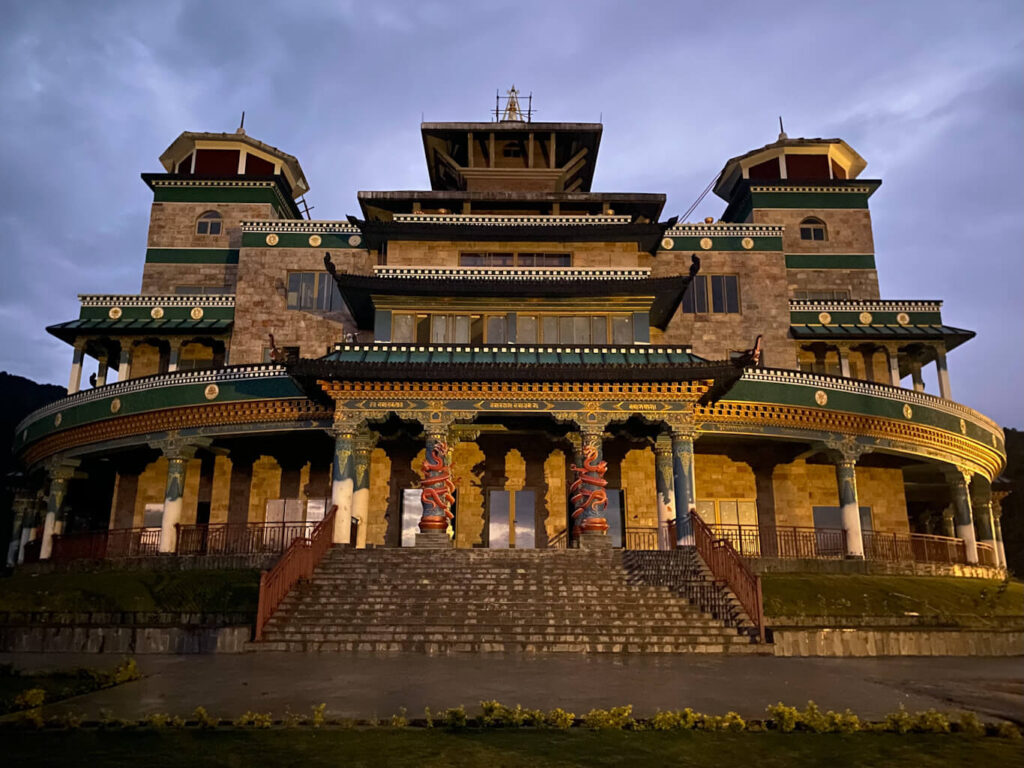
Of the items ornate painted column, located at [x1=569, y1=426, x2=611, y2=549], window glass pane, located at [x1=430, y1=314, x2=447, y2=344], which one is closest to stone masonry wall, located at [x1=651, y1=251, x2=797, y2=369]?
window glass pane, located at [x1=430, y1=314, x2=447, y2=344]

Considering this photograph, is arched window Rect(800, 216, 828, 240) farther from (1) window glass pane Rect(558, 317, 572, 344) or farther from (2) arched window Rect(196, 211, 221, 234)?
(2) arched window Rect(196, 211, 221, 234)

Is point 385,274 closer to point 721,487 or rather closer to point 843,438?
point 721,487

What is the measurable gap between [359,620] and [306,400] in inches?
486

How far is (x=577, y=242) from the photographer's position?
1411 inches

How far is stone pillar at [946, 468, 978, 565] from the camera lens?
31344 millimetres

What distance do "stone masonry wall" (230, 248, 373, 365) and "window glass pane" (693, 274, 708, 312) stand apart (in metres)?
14.6

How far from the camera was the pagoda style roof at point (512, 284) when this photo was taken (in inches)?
1214

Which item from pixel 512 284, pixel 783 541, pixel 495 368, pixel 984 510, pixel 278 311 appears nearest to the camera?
pixel 495 368

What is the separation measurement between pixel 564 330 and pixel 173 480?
50.3 feet

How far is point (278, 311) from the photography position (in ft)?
120

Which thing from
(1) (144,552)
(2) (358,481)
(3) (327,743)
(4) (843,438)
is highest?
(4) (843,438)

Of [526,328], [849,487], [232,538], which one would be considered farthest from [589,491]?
[232,538]

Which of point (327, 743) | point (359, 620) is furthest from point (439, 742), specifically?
point (359, 620)

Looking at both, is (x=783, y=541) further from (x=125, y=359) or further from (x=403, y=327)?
(x=125, y=359)
